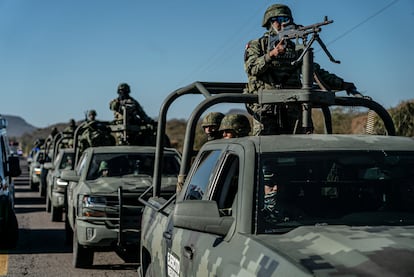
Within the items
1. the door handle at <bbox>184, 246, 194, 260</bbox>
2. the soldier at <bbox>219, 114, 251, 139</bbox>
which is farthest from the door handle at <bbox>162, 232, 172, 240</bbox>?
the soldier at <bbox>219, 114, 251, 139</bbox>

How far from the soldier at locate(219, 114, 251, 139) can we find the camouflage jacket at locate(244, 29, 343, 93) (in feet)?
1.86

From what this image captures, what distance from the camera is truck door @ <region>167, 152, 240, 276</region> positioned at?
3898 mm

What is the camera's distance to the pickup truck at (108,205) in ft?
30.4

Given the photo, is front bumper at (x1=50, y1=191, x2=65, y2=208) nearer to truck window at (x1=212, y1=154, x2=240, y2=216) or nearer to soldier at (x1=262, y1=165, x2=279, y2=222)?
→ truck window at (x1=212, y1=154, x2=240, y2=216)

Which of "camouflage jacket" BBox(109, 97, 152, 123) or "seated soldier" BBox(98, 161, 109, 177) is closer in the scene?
"seated soldier" BBox(98, 161, 109, 177)

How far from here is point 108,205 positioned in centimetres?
953

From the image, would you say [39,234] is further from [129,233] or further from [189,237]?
[189,237]

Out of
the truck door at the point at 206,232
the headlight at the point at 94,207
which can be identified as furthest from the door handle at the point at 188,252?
the headlight at the point at 94,207

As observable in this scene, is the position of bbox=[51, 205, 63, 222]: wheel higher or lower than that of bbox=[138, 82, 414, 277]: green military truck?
lower

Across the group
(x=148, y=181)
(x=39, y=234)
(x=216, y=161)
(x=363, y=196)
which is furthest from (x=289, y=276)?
(x=39, y=234)

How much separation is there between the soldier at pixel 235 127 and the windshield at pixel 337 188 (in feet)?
10.2

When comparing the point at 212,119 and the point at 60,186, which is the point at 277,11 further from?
the point at 60,186

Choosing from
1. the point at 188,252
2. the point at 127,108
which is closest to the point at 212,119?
the point at 188,252

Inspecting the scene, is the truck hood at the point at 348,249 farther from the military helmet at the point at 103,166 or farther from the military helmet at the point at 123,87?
the military helmet at the point at 123,87
